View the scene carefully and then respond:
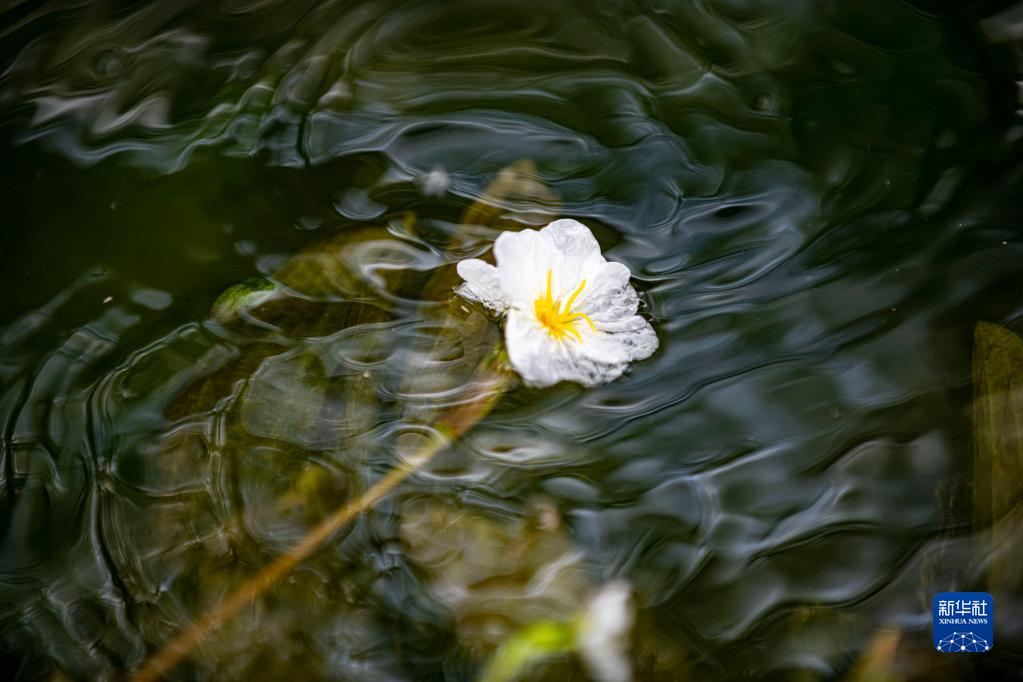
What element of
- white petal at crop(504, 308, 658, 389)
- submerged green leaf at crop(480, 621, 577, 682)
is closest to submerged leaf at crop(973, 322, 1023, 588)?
white petal at crop(504, 308, 658, 389)

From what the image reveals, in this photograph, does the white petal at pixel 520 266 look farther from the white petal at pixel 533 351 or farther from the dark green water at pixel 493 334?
the dark green water at pixel 493 334

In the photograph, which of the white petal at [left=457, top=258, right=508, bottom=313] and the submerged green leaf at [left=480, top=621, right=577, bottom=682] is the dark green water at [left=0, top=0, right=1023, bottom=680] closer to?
the submerged green leaf at [left=480, top=621, right=577, bottom=682]

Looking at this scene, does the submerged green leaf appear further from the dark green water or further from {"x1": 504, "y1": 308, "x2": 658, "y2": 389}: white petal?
{"x1": 504, "y1": 308, "x2": 658, "y2": 389}: white petal

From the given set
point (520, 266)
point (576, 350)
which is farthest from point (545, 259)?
point (576, 350)

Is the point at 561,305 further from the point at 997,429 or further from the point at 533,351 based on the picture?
Answer: the point at 997,429

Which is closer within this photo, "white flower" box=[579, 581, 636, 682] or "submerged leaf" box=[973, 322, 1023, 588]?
"white flower" box=[579, 581, 636, 682]

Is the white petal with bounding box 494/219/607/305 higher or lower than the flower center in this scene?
higher
